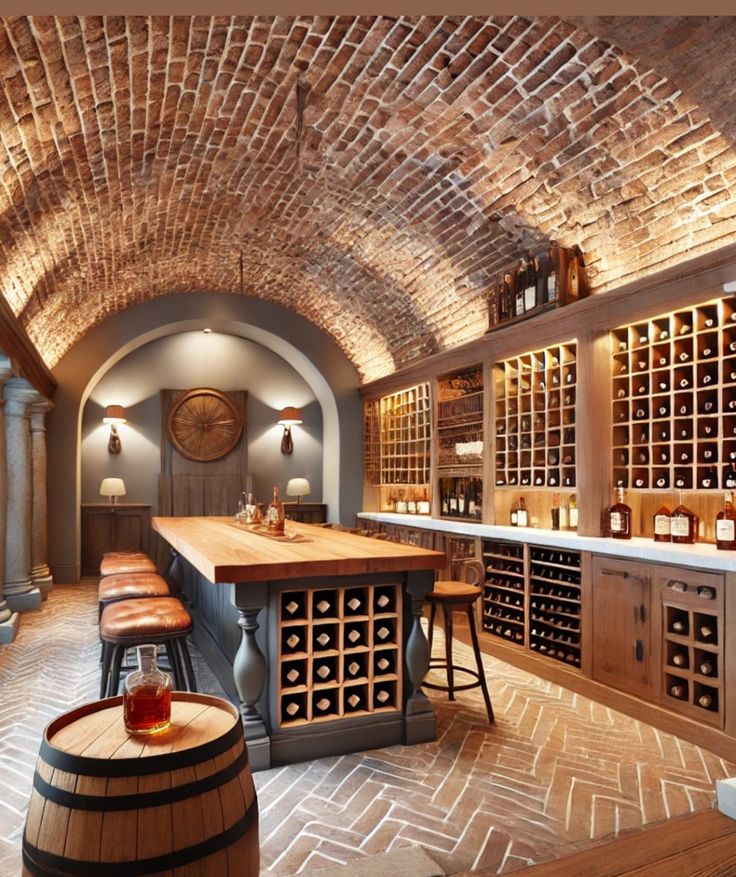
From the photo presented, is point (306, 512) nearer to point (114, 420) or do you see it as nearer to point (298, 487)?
point (298, 487)

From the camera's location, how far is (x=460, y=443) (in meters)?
6.65

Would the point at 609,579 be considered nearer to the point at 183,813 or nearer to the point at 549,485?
the point at 549,485

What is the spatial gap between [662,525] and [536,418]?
1525 millimetres

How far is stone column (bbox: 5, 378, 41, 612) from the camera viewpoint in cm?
681

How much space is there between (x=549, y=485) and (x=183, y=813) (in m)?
4.31

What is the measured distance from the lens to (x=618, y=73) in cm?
374

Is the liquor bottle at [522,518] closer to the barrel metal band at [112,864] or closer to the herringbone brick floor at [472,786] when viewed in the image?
the herringbone brick floor at [472,786]

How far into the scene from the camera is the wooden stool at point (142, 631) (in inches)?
134

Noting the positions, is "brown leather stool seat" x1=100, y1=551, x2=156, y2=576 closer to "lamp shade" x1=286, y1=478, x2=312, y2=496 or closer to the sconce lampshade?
the sconce lampshade

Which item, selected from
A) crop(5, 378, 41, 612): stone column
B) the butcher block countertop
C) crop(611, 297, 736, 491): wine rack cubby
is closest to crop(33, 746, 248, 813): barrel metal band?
the butcher block countertop

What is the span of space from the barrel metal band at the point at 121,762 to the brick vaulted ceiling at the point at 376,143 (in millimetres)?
3158

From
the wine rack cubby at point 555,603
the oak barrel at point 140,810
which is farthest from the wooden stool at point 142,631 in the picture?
the wine rack cubby at point 555,603

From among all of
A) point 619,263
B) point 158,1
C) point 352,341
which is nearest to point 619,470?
point 619,263

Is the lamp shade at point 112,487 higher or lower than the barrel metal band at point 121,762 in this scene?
higher
